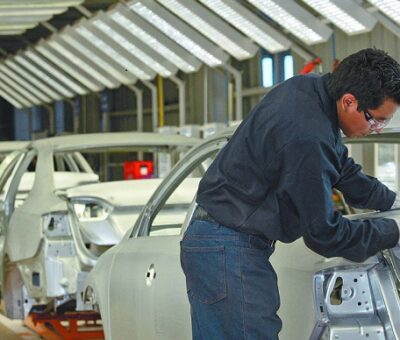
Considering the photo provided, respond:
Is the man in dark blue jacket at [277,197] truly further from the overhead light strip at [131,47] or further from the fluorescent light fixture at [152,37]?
the overhead light strip at [131,47]

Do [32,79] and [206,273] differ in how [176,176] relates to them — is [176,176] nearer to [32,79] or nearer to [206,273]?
[206,273]

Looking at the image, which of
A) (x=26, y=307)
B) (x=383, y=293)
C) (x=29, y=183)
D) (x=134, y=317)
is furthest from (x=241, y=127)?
(x=29, y=183)

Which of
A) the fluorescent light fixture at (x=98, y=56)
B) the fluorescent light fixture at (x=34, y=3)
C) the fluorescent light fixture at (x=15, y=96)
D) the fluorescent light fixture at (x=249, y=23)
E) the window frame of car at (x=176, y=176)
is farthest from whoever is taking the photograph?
the fluorescent light fixture at (x=15, y=96)

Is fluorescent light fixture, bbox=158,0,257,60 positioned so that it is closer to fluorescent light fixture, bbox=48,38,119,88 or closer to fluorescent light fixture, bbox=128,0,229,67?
fluorescent light fixture, bbox=128,0,229,67

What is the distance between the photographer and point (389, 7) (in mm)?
9344

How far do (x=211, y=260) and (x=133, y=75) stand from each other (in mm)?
13610

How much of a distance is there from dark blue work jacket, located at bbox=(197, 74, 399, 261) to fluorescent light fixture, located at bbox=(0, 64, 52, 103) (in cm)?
1956

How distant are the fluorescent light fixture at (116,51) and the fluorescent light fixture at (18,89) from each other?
7540 millimetres

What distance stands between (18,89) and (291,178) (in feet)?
69.2

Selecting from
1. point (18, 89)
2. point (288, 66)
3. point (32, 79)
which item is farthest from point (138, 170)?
point (18, 89)

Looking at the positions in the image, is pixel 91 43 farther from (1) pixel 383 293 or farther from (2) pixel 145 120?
(1) pixel 383 293

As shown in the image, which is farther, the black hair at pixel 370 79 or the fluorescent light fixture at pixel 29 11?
the fluorescent light fixture at pixel 29 11

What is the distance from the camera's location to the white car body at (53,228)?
25.9ft

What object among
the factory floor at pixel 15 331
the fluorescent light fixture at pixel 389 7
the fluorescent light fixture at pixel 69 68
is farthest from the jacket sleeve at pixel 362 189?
the fluorescent light fixture at pixel 69 68
